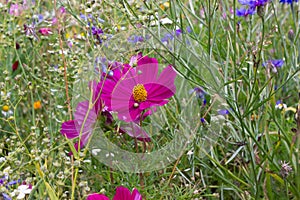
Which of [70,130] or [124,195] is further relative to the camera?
[70,130]

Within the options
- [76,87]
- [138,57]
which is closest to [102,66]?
[76,87]

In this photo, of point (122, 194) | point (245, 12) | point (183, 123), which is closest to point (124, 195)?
point (122, 194)

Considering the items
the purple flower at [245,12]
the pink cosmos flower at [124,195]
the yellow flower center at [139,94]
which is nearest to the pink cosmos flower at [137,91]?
the yellow flower center at [139,94]

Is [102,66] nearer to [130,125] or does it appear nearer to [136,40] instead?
[136,40]

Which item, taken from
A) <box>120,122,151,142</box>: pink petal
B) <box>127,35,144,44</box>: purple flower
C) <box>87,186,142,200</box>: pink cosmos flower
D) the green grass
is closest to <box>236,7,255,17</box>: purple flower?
the green grass

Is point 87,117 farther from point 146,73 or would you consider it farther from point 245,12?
point 245,12

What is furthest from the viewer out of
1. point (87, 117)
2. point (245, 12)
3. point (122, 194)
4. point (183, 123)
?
point (245, 12)

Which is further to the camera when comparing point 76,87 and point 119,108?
point 76,87

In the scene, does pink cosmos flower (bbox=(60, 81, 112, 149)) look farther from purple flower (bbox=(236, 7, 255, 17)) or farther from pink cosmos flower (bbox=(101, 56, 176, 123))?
purple flower (bbox=(236, 7, 255, 17))
